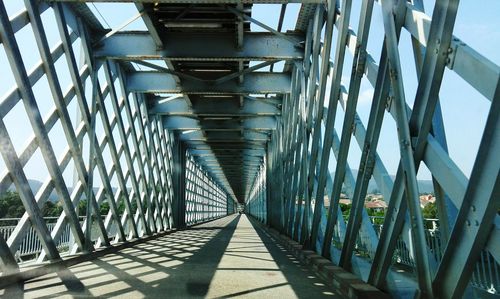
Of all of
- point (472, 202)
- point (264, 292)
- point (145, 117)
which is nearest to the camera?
point (472, 202)

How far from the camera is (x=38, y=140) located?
786 centimetres

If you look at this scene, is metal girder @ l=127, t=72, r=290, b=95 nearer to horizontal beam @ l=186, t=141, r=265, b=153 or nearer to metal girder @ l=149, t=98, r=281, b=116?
metal girder @ l=149, t=98, r=281, b=116

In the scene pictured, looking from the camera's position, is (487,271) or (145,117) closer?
(487,271)

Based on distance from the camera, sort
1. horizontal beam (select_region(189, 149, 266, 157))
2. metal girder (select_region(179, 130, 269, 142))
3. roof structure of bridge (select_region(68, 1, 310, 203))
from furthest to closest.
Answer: horizontal beam (select_region(189, 149, 266, 157))
metal girder (select_region(179, 130, 269, 142))
roof structure of bridge (select_region(68, 1, 310, 203))

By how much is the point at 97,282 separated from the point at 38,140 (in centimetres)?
286

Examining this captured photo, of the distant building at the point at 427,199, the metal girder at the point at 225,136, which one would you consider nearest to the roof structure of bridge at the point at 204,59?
the metal girder at the point at 225,136

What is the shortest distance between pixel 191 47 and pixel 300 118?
128 inches

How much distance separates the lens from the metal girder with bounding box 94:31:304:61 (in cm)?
1138

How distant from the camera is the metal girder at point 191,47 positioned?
11.4m

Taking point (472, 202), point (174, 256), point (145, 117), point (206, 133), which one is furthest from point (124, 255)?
point (206, 133)

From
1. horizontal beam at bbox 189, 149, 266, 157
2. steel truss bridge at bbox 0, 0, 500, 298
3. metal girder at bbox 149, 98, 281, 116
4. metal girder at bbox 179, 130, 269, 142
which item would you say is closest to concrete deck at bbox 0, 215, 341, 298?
steel truss bridge at bbox 0, 0, 500, 298

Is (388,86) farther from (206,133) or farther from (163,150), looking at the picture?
(206,133)

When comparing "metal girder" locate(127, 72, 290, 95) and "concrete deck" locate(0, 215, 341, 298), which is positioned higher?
"metal girder" locate(127, 72, 290, 95)

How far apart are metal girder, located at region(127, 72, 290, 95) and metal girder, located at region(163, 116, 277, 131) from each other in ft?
16.6
